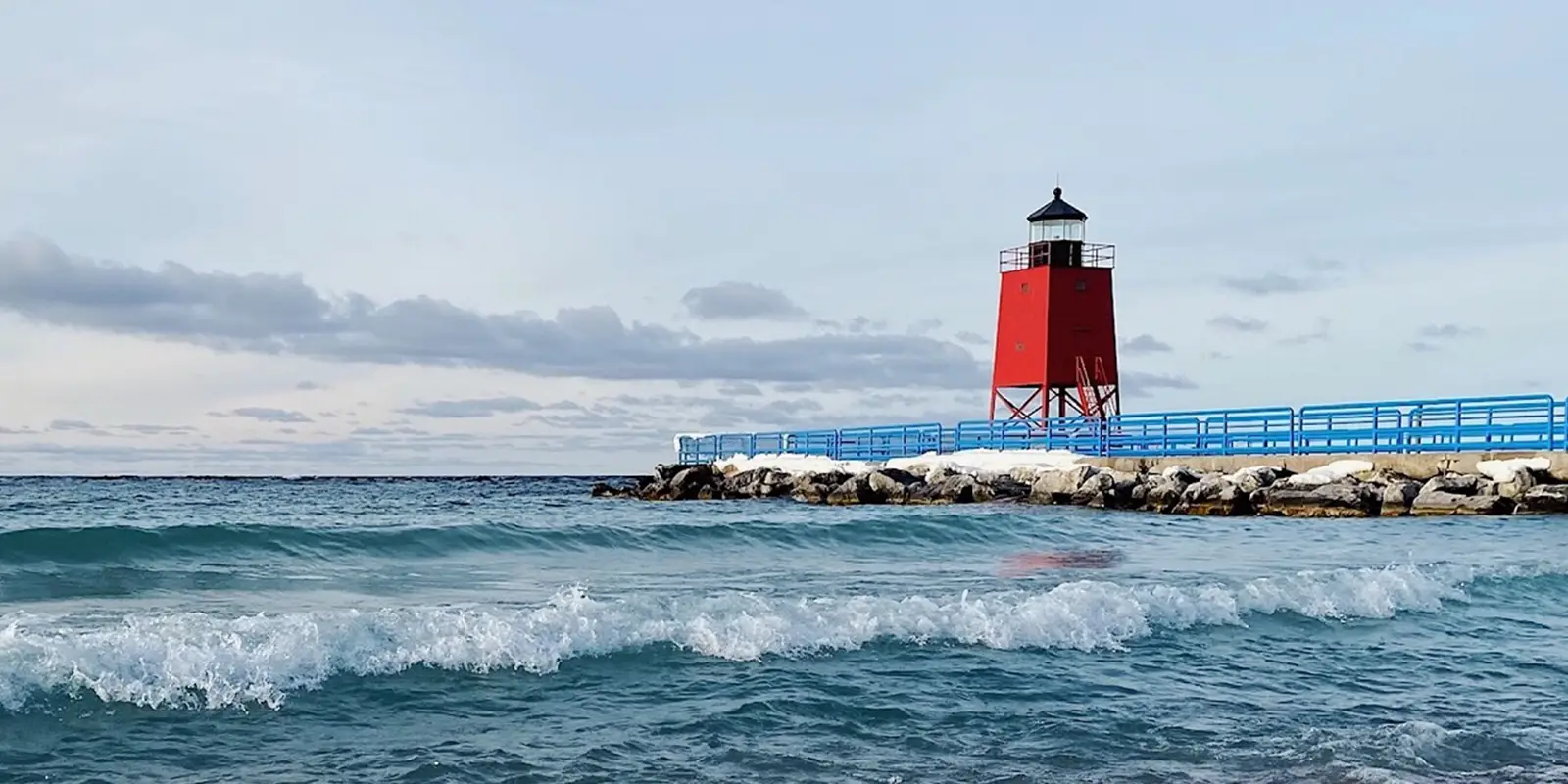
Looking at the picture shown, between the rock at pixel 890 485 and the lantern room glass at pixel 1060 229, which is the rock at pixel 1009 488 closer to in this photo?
the rock at pixel 890 485

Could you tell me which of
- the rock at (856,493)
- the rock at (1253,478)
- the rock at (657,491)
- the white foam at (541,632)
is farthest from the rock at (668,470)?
the white foam at (541,632)

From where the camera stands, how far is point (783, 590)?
11.8m

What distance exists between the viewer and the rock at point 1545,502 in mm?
21016

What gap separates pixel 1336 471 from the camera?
25.0 m

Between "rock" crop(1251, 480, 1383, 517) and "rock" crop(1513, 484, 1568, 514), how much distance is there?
6.96 ft

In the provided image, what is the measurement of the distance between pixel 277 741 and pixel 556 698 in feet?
4.91

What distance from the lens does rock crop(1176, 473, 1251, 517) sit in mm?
24328

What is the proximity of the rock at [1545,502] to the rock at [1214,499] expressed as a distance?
4.41 m

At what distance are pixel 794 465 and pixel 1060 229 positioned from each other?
32.5 ft

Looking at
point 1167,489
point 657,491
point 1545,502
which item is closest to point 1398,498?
point 1545,502

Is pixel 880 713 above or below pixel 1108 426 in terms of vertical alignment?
below

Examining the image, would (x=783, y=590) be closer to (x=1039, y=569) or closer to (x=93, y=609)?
(x=1039, y=569)

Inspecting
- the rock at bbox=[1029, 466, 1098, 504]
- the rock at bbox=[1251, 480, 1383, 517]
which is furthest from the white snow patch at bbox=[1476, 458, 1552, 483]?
the rock at bbox=[1029, 466, 1098, 504]

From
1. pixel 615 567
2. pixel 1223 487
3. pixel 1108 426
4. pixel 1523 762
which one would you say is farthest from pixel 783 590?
pixel 1108 426
